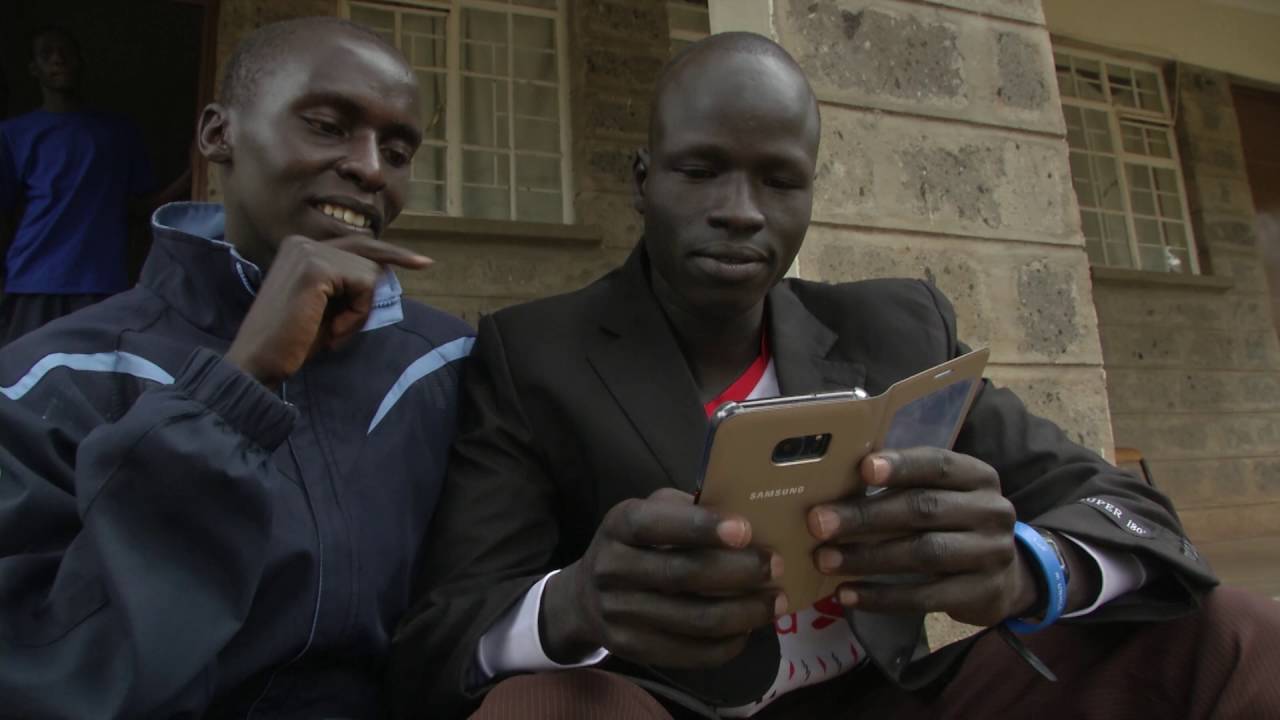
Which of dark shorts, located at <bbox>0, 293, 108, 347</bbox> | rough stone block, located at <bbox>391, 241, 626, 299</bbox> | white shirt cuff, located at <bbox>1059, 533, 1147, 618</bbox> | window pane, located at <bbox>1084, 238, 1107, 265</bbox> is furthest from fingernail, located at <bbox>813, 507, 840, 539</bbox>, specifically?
window pane, located at <bbox>1084, 238, 1107, 265</bbox>

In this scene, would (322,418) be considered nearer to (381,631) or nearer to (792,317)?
(381,631)

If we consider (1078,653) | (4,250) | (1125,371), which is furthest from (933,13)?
(1125,371)

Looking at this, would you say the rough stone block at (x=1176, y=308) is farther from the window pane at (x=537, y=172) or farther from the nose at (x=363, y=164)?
the nose at (x=363, y=164)

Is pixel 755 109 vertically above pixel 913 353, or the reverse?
pixel 755 109

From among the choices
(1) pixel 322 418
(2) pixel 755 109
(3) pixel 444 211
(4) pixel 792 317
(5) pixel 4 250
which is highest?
(3) pixel 444 211

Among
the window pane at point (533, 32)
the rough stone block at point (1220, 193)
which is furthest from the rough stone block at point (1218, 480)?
the window pane at point (533, 32)

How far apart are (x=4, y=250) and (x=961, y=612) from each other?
416cm

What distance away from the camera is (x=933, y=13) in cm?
260

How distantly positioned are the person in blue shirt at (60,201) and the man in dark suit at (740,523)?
296 centimetres

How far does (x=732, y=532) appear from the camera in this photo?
99cm

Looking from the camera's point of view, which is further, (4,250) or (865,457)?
(4,250)

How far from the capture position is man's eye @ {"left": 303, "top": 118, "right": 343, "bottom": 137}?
4.97 ft

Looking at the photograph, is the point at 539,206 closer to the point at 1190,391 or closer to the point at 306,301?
the point at 306,301

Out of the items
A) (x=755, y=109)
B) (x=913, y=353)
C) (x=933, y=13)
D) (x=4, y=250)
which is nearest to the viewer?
(x=755, y=109)
